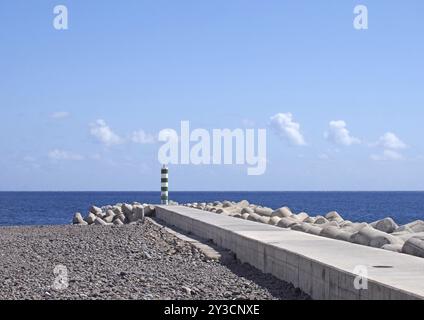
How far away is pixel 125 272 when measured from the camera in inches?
361

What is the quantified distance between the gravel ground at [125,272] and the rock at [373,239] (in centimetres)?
170

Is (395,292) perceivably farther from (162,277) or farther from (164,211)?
(164,211)

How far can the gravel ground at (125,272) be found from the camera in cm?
748

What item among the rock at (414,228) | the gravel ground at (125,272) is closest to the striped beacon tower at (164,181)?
the gravel ground at (125,272)

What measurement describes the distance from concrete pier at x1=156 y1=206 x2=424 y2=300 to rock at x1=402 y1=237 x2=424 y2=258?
0.30 meters

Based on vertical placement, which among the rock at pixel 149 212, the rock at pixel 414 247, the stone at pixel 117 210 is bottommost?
the stone at pixel 117 210

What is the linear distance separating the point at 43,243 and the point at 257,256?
6.28m

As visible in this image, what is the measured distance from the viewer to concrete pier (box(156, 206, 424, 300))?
5764 millimetres

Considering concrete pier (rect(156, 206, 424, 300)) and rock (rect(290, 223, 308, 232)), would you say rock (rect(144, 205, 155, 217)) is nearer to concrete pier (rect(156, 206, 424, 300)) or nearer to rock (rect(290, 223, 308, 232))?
rock (rect(290, 223, 308, 232))

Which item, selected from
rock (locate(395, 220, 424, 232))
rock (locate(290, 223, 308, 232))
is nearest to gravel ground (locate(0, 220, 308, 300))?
rock (locate(290, 223, 308, 232))

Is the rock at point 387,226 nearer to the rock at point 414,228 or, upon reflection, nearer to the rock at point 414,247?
the rock at point 414,228

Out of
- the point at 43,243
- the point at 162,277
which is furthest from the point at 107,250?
the point at 162,277

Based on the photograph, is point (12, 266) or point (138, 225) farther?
point (138, 225)
